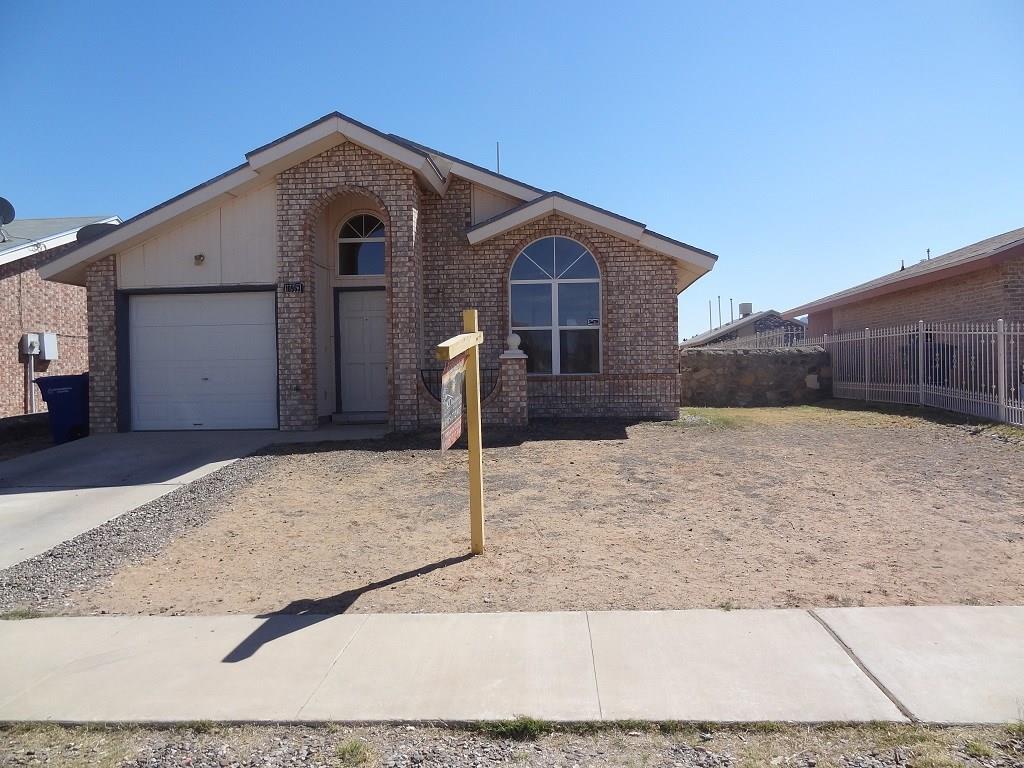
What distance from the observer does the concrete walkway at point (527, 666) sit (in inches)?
143

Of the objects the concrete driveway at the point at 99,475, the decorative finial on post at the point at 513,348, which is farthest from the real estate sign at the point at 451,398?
the decorative finial on post at the point at 513,348

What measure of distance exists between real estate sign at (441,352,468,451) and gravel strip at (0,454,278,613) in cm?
286

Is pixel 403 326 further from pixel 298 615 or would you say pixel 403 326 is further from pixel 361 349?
pixel 298 615

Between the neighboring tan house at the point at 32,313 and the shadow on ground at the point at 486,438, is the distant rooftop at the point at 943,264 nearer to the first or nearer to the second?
the shadow on ground at the point at 486,438

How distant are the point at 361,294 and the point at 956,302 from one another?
1376cm

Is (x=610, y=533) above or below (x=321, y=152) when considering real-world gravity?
below

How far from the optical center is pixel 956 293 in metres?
17.5

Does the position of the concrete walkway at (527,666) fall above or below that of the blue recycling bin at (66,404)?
below

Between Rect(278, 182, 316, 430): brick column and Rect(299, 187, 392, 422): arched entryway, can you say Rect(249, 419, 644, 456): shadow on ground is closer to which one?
Rect(278, 182, 316, 430): brick column

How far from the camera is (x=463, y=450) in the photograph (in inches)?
422

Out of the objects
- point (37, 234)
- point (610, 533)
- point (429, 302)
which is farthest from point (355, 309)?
point (37, 234)

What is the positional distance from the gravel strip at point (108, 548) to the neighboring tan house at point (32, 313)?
415 inches

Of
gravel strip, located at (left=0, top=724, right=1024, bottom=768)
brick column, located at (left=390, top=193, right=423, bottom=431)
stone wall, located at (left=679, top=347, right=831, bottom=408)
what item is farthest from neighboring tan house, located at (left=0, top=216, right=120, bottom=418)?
gravel strip, located at (left=0, top=724, right=1024, bottom=768)

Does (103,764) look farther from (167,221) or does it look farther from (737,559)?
(167,221)
